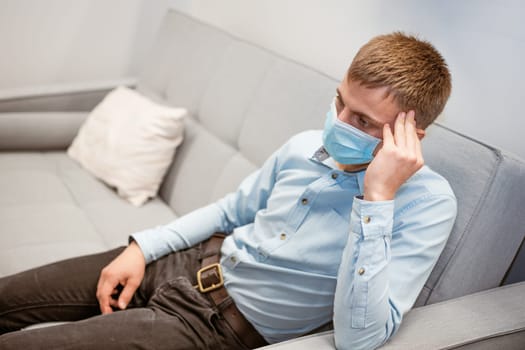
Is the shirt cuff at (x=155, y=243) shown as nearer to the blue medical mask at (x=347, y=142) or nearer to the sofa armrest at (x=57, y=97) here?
the blue medical mask at (x=347, y=142)

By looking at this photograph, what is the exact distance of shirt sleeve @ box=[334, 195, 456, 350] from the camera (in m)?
0.99

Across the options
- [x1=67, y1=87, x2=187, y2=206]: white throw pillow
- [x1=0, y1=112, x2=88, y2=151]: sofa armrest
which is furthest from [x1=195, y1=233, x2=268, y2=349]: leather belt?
[x1=0, y1=112, x2=88, y2=151]: sofa armrest

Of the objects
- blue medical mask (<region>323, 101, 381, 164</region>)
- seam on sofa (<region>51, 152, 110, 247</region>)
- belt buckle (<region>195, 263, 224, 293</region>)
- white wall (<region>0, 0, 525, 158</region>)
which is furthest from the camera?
seam on sofa (<region>51, 152, 110, 247</region>)

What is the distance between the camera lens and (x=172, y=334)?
1.13 meters

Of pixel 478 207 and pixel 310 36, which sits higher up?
pixel 310 36

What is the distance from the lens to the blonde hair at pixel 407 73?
1069 mm

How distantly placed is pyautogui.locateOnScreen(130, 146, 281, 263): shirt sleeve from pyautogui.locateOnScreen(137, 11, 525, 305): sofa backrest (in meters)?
0.24

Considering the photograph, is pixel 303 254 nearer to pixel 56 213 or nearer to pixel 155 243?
pixel 155 243

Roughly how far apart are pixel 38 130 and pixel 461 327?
1.77m

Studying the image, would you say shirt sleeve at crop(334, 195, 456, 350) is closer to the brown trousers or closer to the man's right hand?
the brown trousers

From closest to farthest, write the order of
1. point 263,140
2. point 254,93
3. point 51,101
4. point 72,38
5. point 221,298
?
point 221,298 → point 263,140 → point 254,93 → point 51,101 → point 72,38

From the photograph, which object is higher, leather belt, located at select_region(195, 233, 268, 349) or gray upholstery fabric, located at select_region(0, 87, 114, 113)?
leather belt, located at select_region(195, 233, 268, 349)

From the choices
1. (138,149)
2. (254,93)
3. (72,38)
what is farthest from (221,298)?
(72,38)

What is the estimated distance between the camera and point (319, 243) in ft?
3.84
